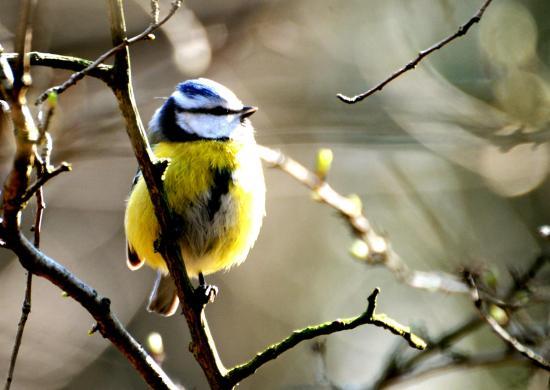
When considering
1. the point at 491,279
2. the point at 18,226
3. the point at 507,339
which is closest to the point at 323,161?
the point at 491,279

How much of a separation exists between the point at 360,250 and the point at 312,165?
4337mm

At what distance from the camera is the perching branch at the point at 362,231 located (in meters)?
3.55

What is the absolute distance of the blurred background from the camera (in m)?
5.41

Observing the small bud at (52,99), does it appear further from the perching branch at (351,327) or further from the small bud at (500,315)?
the small bud at (500,315)

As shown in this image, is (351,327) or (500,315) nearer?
(351,327)

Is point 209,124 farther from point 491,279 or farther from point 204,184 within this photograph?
point 491,279

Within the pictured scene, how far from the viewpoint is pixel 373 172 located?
8.16m

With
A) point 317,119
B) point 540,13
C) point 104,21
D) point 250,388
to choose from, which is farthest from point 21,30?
point 250,388

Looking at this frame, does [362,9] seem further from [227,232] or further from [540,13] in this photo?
[227,232]

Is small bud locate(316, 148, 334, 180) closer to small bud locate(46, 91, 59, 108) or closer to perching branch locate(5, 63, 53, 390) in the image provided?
perching branch locate(5, 63, 53, 390)

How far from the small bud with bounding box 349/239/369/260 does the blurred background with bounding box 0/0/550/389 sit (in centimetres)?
140

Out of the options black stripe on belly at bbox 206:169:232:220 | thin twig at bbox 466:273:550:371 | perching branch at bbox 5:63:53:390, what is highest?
perching branch at bbox 5:63:53:390

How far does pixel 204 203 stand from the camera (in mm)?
3389

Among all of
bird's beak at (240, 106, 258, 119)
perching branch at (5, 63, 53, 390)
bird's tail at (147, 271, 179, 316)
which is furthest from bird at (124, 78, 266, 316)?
perching branch at (5, 63, 53, 390)
